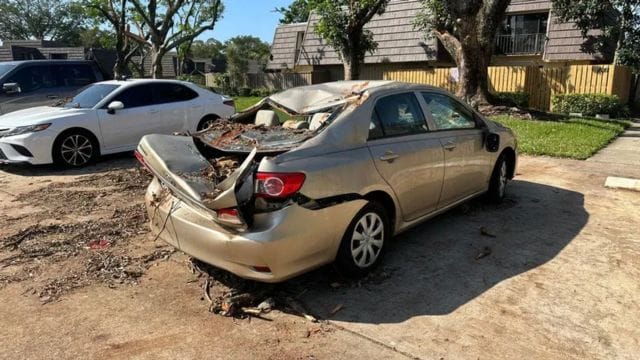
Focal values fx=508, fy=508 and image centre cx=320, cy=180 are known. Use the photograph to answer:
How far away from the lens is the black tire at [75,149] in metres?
8.72

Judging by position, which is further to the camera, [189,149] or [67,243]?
[67,243]

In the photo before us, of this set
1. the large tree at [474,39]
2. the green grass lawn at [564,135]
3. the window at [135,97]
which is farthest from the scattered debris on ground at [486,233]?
the large tree at [474,39]

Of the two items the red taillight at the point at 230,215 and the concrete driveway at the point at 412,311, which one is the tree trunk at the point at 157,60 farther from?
the red taillight at the point at 230,215

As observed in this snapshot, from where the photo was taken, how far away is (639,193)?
686cm

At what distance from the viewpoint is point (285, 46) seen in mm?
34781

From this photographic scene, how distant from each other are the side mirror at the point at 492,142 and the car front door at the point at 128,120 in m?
6.45

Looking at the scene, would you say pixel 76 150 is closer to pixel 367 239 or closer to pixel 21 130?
pixel 21 130

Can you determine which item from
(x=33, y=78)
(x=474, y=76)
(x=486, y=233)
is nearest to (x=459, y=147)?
(x=486, y=233)

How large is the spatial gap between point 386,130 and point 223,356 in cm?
236

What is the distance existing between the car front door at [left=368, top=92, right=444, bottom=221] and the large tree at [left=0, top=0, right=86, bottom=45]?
67742 millimetres

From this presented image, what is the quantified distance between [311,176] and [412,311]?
127 centimetres

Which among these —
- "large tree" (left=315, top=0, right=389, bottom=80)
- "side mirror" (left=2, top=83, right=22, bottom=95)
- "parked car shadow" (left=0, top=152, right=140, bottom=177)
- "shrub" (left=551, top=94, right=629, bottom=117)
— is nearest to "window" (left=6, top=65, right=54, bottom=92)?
"side mirror" (left=2, top=83, right=22, bottom=95)

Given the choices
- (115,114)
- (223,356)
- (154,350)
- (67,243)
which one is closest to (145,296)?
(154,350)

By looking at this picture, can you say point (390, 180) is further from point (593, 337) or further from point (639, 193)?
point (639, 193)
